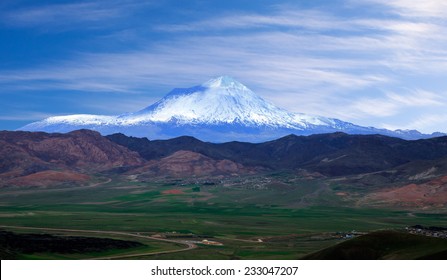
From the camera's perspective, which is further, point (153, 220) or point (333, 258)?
point (153, 220)

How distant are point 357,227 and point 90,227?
66610 millimetres
